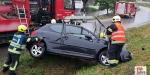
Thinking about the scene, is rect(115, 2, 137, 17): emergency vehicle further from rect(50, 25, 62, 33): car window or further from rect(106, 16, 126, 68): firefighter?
rect(106, 16, 126, 68): firefighter

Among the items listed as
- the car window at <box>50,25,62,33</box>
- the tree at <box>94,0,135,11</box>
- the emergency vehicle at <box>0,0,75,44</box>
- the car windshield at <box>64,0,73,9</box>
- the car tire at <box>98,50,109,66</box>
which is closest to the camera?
the car tire at <box>98,50,109,66</box>

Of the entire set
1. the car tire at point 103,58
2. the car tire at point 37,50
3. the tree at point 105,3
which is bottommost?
the car tire at point 103,58

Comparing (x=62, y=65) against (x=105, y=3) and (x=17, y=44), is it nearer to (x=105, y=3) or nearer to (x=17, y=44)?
(x=17, y=44)

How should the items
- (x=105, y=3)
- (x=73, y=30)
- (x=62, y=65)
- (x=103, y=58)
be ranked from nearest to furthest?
(x=103, y=58), (x=73, y=30), (x=62, y=65), (x=105, y=3)

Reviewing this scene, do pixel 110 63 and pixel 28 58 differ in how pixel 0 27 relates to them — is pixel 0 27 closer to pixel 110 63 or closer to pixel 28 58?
pixel 28 58

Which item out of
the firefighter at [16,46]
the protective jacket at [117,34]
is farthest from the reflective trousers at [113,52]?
the firefighter at [16,46]

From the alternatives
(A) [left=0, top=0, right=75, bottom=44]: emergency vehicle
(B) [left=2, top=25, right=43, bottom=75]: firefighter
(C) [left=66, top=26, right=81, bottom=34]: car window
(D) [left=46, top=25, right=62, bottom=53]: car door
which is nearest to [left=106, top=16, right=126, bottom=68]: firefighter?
(C) [left=66, top=26, right=81, bottom=34]: car window

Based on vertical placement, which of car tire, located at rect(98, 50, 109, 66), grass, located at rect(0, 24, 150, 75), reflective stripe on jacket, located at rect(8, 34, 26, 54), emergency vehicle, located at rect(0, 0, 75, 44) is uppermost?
emergency vehicle, located at rect(0, 0, 75, 44)

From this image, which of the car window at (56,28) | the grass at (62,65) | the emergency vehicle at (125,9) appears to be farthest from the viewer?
the emergency vehicle at (125,9)

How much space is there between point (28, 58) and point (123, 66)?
12.4 feet

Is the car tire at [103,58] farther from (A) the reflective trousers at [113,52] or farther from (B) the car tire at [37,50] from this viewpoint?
(B) the car tire at [37,50]

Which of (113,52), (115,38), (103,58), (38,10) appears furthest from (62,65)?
(38,10)

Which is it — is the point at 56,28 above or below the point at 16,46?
above

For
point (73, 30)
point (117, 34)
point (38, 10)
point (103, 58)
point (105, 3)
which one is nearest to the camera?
point (117, 34)
